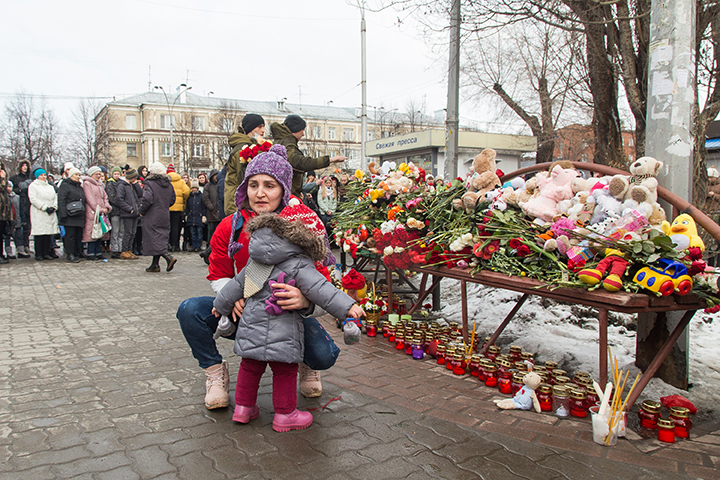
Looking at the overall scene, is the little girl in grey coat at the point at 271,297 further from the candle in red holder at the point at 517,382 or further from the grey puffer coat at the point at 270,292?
the candle in red holder at the point at 517,382

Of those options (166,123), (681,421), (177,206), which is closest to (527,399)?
(681,421)

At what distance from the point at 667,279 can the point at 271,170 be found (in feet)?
7.49

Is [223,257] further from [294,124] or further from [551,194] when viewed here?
[294,124]

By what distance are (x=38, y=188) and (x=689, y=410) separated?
1140cm

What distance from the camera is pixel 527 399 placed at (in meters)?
3.16

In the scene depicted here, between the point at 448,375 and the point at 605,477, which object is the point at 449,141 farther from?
the point at 605,477

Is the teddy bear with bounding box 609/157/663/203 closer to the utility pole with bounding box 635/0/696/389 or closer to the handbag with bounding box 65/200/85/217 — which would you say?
the utility pole with bounding box 635/0/696/389

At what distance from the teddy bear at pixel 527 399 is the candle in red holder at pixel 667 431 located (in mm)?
666

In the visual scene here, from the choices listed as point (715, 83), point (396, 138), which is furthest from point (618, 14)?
point (396, 138)

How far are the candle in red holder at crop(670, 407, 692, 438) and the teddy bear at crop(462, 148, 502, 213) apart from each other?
6.51ft

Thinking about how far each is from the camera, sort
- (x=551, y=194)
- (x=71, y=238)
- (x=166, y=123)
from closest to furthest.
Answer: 1. (x=551, y=194)
2. (x=71, y=238)
3. (x=166, y=123)

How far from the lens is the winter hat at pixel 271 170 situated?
289cm

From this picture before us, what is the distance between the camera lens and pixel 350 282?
315cm

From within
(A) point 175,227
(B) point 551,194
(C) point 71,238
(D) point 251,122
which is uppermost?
(D) point 251,122
